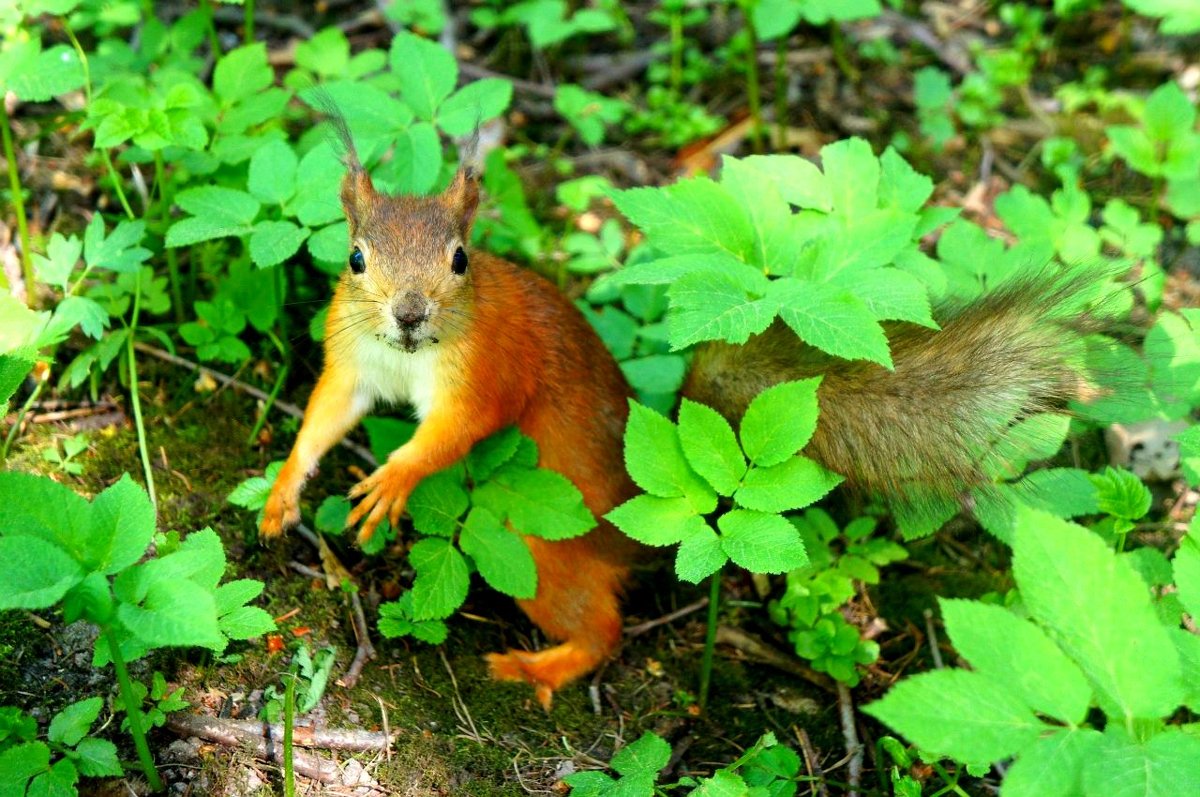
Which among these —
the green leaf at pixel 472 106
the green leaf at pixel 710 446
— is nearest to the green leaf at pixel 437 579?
the green leaf at pixel 710 446

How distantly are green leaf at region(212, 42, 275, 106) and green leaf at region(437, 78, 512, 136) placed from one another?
1.67 ft

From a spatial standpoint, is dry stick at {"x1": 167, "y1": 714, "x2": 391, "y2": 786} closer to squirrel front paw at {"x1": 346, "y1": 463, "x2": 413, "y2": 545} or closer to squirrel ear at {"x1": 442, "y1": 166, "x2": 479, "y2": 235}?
squirrel front paw at {"x1": 346, "y1": 463, "x2": 413, "y2": 545}

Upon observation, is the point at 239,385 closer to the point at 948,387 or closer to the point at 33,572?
the point at 33,572

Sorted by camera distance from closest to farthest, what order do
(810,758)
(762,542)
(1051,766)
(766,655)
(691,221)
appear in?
(1051,766) → (762,542) → (691,221) → (810,758) → (766,655)

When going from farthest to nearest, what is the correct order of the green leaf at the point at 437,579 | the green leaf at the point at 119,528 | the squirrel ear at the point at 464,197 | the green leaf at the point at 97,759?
the squirrel ear at the point at 464,197 → the green leaf at the point at 437,579 → the green leaf at the point at 97,759 → the green leaf at the point at 119,528

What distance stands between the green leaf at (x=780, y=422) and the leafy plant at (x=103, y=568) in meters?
1.00

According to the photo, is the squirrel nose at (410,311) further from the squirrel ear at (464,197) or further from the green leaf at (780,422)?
the green leaf at (780,422)

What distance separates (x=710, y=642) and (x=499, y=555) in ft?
1.68

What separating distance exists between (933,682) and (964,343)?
2.78ft

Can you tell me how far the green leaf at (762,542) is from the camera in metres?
1.98

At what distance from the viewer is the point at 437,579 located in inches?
93.1

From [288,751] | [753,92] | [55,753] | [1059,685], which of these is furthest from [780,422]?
[753,92]

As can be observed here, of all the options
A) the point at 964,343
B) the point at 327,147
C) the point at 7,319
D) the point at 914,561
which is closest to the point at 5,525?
the point at 7,319

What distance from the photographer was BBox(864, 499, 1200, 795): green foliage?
4.76 ft
